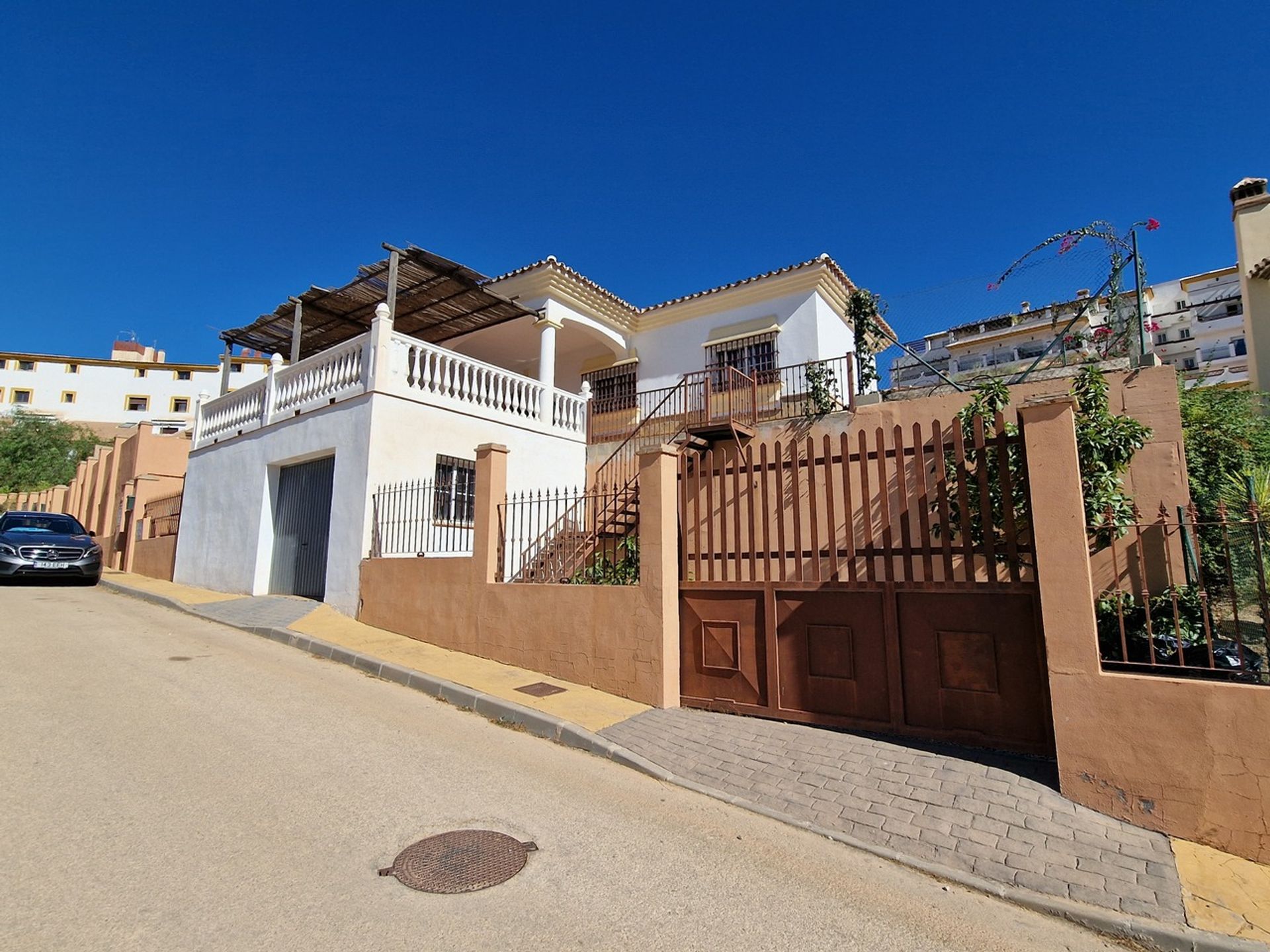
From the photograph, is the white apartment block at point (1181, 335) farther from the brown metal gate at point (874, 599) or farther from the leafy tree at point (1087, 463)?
the brown metal gate at point (874, 599)

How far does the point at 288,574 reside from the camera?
11.1 m

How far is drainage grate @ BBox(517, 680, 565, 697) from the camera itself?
20.4 feet

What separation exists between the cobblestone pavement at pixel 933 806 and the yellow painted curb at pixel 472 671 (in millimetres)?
398

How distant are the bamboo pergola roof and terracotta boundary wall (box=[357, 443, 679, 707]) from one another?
209 inches

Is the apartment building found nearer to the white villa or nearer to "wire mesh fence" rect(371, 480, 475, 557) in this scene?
the white villa

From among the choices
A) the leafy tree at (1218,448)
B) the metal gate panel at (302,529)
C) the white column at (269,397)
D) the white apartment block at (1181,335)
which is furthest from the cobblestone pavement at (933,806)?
the white apartment block at (1181,335)

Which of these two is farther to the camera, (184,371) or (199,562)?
(184,371)

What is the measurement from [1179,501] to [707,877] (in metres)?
7.71

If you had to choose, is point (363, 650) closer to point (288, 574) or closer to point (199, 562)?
point (288, 574)

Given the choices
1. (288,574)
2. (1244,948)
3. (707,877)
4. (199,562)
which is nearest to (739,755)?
(707,877)

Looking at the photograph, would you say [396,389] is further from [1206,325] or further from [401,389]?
[1206,325]

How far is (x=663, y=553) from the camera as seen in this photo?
6.03 m

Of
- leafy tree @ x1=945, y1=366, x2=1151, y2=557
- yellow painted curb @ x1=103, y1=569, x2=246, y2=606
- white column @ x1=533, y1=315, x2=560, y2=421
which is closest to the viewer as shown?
leafy tree @ x1=945, y1=366, x2=1151, y2=557

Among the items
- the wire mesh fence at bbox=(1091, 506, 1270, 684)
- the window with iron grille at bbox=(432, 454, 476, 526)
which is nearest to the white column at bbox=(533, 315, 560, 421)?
the window with iron grille at bbox=(432, 454, 476, 526)
